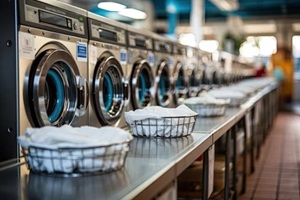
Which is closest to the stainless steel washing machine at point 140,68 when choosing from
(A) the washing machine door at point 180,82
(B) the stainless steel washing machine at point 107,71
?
(B) the stainless steel washing machine at point 107,71

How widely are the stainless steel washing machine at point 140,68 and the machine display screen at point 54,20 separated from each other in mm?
1102

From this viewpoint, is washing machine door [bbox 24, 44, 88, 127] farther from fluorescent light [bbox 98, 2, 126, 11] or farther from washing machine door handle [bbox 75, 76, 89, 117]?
fluorescent light [bbox 98, 2, 126, 11]

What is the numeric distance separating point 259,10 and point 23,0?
1462 cm

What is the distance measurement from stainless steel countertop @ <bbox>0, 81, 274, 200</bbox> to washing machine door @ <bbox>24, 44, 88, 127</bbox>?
46cm

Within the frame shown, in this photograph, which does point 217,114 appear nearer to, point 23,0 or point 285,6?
point 23,0

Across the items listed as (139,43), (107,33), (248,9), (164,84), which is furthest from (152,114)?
(248,9)

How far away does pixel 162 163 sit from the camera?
1.86m

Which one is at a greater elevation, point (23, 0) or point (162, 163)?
point (23, 0)

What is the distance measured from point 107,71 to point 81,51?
1.74 ft

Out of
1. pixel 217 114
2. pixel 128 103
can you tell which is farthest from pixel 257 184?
pixel 128 103

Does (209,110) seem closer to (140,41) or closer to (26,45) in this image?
(140,41)

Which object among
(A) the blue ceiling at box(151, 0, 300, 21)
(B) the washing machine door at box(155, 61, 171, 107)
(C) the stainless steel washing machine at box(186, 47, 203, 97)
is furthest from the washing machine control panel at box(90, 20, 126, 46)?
(A) the blue ceiling at box(151, 0, 300, 21)

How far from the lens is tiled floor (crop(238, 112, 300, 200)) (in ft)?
15.3

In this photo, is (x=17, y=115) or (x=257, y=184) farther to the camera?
(x=257, y=184)
